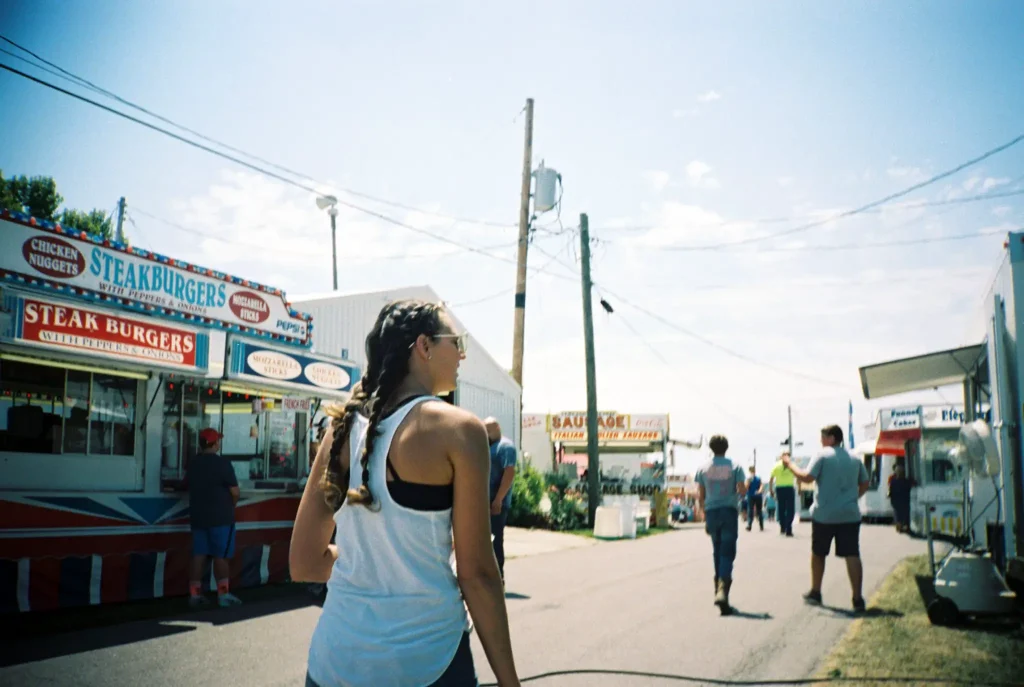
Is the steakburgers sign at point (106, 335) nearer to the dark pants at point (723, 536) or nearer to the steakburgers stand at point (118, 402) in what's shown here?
the steakburgers stand at point (118, 402)

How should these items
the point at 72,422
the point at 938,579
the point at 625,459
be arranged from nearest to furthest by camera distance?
the point at 938,579 < the point at 72,422 < the point at 625,459

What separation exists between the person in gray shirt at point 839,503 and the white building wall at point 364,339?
705 centimetres

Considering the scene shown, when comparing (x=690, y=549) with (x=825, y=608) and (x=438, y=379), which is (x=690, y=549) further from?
(x=438, y=379)

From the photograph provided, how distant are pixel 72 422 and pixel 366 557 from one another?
342 inches

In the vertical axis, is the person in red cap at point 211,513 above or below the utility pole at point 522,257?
below

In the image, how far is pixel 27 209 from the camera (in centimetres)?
3491

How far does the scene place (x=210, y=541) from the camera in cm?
957

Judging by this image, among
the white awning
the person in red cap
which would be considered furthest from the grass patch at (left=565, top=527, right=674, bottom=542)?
the person in red cap

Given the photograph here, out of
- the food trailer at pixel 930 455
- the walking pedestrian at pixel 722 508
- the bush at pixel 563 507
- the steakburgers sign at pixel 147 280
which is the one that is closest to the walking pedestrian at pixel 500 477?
the walking pedestrian at pixel 722 508

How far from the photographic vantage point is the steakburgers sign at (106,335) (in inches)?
324

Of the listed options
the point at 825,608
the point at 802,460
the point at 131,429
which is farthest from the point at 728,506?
the point at 802,460

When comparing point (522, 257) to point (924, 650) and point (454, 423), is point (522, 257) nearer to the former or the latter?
point (924, 650)

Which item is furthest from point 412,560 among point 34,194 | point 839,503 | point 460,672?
point 34,194

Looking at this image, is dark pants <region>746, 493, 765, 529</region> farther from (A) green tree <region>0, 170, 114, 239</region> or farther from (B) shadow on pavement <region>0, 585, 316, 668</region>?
(A) green tree <region>0, 170, 114, 239</region>
